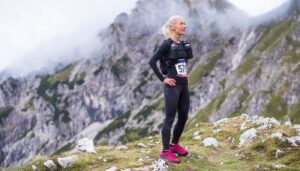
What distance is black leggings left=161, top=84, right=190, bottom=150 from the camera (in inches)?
760

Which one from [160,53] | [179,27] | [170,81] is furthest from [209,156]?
[179,27]

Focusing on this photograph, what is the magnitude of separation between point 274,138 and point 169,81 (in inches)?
234

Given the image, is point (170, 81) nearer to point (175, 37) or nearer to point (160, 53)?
point (160, 53)

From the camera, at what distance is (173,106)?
19.4 meters

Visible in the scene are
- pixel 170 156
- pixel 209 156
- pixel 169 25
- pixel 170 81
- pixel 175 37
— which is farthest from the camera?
pixel 209 156

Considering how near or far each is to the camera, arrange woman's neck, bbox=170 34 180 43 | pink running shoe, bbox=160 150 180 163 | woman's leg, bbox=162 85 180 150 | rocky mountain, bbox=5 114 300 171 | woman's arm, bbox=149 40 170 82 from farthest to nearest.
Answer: woman's neck, bbox=170 34 180 43
woman's leg, bbox=162 85 180 150
woman's arm, bbox=149 40 170 82
pink running shoe, bbox=160 150 180 163
rocky mountain, bbox=5 114 300 171

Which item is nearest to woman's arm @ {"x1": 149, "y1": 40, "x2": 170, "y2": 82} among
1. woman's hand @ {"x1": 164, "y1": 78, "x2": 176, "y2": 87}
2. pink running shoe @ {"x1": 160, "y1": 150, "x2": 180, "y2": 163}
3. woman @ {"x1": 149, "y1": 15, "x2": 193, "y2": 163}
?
woman @ {"x1": 149, "y1": 15, "x2": 193, "y2": 163}

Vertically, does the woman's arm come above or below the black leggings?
above

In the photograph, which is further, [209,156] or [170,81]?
[209,156]

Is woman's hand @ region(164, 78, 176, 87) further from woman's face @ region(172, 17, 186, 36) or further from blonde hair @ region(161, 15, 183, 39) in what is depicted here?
woman's face @ region(172, 17, 186, 36)

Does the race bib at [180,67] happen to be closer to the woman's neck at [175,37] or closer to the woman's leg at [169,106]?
the woman's leg at [169,106]

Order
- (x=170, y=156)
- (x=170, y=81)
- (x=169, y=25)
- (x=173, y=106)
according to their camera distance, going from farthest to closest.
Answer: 1. (x=169, y=25)
2. (x=173, y=106)
3. (x=170, y=156)
4. (x=170, y=81)

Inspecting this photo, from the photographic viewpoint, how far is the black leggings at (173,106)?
19.3 m

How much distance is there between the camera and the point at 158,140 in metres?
29.6
